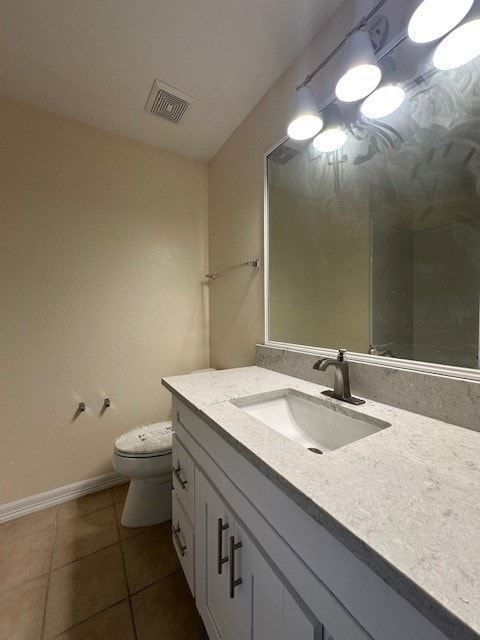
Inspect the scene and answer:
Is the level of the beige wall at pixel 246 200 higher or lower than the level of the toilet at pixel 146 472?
higher

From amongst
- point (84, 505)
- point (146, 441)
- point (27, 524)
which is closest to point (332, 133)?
point (146, 441)

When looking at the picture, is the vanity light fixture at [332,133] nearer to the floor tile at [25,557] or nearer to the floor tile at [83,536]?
the floor tile at [83,536]

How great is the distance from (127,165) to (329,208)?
1.39m

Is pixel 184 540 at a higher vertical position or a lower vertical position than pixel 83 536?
higher

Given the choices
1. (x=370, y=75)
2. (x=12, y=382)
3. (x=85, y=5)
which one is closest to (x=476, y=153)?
(x=370, y=75)

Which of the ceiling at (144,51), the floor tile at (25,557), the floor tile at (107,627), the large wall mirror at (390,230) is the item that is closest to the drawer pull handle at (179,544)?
the floor tile at (107,627)

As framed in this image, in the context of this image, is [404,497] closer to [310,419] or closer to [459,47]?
[310,419]

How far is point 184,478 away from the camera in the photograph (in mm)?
1019

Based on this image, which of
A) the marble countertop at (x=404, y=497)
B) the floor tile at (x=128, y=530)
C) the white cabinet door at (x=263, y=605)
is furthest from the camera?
the floor tile at (x=128, y=530)

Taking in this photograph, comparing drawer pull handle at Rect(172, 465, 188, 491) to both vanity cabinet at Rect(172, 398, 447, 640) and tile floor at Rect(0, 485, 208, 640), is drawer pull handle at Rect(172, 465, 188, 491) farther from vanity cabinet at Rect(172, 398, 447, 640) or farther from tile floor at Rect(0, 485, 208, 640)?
tile floor at Rect(0, 485, 208, 640)

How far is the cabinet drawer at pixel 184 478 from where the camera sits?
935mm

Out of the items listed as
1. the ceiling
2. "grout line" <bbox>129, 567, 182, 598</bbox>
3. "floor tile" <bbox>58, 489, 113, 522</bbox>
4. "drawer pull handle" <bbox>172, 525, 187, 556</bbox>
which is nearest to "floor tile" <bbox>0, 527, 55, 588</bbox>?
"floor tile" <bbox>58, 489, 113, 522</bbox>

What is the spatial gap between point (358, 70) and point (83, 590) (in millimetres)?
2207

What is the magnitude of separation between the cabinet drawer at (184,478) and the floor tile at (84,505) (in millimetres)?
824
